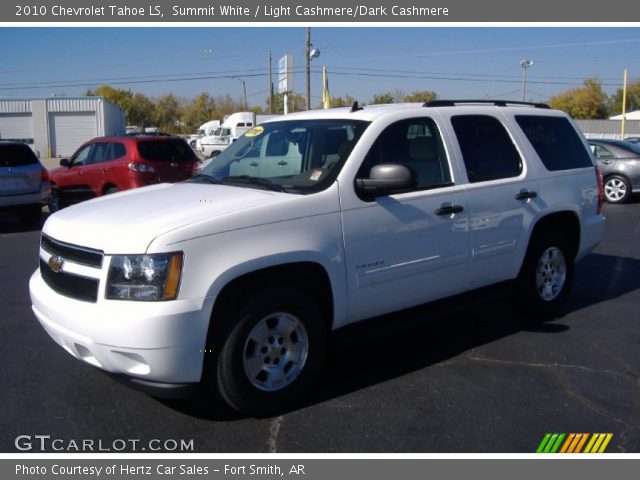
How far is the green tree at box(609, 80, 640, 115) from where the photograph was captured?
8444cm

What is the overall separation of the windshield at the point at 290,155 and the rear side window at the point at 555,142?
194cm

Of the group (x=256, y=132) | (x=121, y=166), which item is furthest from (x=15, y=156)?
(x=256, y=132)

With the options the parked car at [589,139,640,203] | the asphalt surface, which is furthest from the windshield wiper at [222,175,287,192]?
the parked car at [589,139,640,203]

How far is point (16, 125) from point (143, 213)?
50.6m

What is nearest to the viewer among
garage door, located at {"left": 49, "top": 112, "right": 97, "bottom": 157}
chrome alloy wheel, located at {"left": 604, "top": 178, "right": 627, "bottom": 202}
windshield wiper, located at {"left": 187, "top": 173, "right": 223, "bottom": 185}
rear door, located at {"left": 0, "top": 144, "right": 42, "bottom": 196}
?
windshield wiper, located at {"left": 187, "top": 173, "right": 223, "bottom": 185}

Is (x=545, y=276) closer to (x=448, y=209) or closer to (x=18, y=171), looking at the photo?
(x=448, y=209)

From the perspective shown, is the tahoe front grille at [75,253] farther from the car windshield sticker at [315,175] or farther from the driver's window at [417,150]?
the driver's window at [417,150]

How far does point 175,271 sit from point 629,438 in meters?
2.78

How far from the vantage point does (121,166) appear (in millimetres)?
12367

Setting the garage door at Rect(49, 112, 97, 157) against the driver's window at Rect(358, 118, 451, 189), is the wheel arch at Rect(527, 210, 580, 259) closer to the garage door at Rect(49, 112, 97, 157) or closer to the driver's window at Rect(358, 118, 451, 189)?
the driver's window at Rect(358, 118, 451, 189)

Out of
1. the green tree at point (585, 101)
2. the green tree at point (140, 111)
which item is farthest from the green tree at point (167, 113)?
the green tree at point (585, 101)

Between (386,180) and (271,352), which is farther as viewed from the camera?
(386,180)

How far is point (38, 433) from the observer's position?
389 centimetres

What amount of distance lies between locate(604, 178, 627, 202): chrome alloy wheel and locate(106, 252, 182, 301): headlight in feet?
46.6
